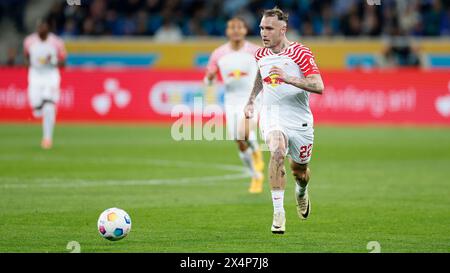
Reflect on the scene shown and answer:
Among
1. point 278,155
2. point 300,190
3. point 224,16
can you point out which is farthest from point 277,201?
point 224,16

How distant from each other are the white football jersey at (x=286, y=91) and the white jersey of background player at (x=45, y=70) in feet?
39.1

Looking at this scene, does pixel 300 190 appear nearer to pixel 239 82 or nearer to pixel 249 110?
pixel 249 110

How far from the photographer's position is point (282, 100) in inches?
448

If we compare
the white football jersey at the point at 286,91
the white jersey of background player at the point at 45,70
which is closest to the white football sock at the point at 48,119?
the white jersey of background player at the point at 45,70

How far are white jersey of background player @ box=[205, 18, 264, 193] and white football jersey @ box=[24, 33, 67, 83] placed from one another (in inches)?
286

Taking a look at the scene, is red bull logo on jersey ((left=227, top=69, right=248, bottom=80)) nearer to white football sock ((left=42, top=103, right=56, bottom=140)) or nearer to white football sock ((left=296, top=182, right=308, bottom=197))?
white football sock ((left=296, top=182, right=308, bottom=197))

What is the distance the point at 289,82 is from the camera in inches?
417

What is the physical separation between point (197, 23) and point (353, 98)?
739 cm

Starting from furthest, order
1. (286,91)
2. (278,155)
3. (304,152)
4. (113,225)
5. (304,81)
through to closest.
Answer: (304,152)
(286,91)
(278,155)
(304,81)
(113,225)

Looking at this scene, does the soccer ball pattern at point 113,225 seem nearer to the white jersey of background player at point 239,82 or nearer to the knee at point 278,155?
the knee at point 278,155

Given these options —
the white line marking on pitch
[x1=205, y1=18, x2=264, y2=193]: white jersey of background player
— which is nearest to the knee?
[x1=205, y1=18, x2=264, y2=193]: white jersey of background player

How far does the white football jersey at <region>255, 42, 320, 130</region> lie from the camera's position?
11172 mm

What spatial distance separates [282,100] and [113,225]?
253cm

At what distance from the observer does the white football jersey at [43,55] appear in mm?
22766
